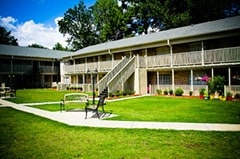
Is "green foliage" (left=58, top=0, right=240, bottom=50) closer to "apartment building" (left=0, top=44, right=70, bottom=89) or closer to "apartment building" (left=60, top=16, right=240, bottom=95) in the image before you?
"apartment building" (left=0, top=44, right=70, bottom=89)

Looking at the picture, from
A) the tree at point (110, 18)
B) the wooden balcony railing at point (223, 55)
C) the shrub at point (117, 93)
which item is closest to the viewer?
the wooden balcony railing at point (223, 55)

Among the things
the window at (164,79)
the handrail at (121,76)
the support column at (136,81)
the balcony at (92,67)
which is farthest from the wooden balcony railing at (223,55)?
the balcony at (92,67)

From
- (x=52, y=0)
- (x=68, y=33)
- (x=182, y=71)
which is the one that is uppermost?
(x=68, y=33)

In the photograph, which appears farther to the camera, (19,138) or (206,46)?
(206,46)

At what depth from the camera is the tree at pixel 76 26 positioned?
64250mm

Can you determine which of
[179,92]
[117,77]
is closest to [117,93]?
[117,77]

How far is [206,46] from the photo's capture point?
20.9 m

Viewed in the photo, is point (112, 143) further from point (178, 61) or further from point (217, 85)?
point (178, 61)

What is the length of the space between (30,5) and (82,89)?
15.5 meters

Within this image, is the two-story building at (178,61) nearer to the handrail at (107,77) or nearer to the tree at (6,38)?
the handrail at (107,77)

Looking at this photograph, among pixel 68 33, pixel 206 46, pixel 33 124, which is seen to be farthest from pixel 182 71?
pixel 68 33

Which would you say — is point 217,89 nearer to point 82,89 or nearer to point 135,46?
point 135,46

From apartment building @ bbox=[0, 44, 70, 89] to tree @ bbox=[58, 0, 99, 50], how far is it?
68.9 ft

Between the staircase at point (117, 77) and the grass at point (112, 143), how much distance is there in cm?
1187
